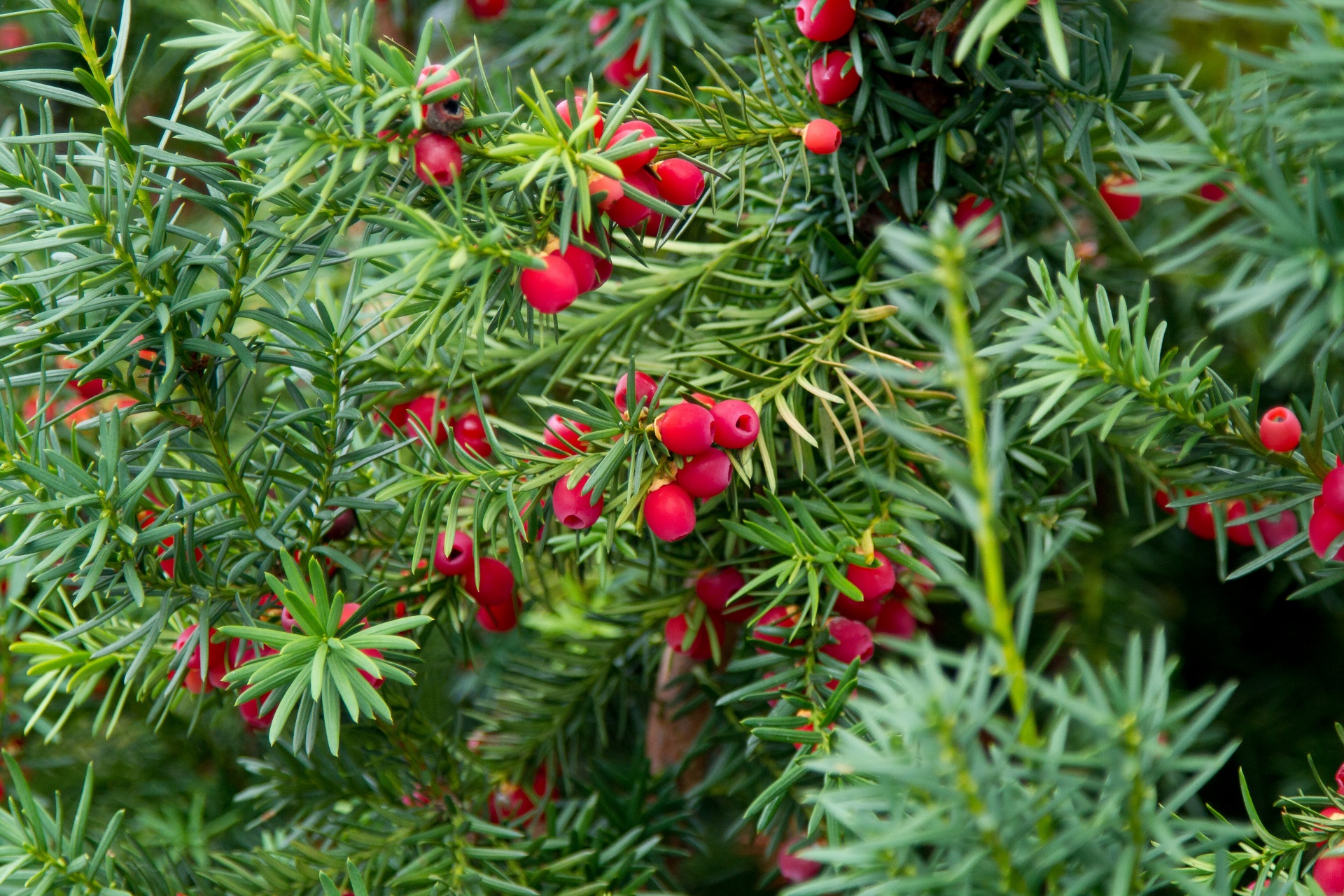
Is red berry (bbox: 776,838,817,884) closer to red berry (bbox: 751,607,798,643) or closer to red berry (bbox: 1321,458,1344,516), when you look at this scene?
red berry (bbox: 751,607,798,643)

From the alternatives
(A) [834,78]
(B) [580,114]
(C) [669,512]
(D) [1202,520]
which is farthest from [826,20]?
(D) [1202,520]

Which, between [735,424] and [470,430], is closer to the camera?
[735,424]

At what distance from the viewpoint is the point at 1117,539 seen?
0.82 m

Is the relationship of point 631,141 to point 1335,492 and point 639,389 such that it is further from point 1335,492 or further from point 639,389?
point 1335,492

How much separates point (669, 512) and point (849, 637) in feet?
0.45

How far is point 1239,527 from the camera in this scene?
584mm

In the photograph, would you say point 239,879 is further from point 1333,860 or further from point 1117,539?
point 1117,539

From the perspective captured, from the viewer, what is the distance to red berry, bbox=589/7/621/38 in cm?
80

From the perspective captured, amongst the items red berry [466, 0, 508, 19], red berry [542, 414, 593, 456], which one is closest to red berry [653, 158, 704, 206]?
red berry [542, 414, 593, 456]

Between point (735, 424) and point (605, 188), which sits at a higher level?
point (605, 188)

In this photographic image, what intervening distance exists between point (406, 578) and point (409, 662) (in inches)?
1.8

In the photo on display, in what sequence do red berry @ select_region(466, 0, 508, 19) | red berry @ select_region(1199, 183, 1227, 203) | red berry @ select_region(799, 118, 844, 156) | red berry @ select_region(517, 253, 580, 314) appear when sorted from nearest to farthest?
red berry @ select_region(517, 253, 580, 314) → red berry @ select_region(799, 118, 844, 156) → red berry @ select_region(1199, 183, 1227, 203) → red berry @ select_region(466, 0, 508, 19)

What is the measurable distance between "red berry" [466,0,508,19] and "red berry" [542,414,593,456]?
550 millimetres

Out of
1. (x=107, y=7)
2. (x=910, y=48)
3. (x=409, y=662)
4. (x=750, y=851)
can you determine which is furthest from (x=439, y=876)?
(x=107, y=7)
